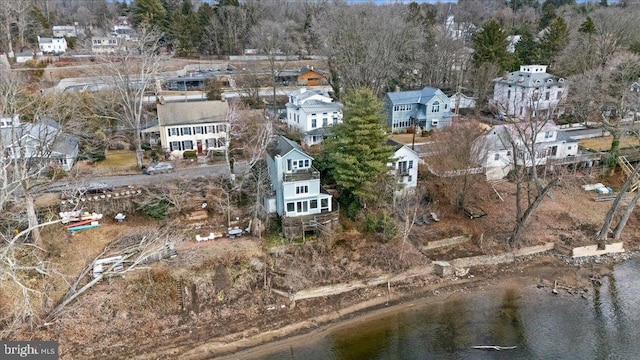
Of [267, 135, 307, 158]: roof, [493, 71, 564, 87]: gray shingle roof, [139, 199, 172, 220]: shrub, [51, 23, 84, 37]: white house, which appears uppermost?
[51, 23, 84, 37]: white house

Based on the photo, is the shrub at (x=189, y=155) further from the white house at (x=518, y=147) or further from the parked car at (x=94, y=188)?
the white house at (x=518, y=147)

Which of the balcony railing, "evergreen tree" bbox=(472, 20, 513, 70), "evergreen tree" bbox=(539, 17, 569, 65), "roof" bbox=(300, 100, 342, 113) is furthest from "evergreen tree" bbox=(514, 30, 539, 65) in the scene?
the balcony railing

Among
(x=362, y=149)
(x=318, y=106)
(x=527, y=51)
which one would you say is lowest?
(x=362, y=149)

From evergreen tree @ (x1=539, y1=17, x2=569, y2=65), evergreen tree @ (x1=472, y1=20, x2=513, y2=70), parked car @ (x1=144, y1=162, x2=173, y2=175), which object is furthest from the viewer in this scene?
evergreen tree @ (x1=539, y1=17, x2=569, y2=65)

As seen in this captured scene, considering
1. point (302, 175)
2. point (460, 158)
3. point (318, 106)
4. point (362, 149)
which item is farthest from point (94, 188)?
point (460, 158)

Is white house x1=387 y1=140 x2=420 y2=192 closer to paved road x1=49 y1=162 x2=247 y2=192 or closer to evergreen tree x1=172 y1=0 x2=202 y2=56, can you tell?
paved road x1=49 y1=162 x2=247 y2=192

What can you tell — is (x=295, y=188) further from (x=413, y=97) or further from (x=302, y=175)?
(x=413, y=97)

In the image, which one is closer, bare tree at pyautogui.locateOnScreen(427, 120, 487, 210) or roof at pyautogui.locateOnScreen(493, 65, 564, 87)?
bare tree at pyautogui.locateOnScreen(427, 120, 487, 210)

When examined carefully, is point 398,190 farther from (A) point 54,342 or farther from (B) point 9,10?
(B) point 9,10
